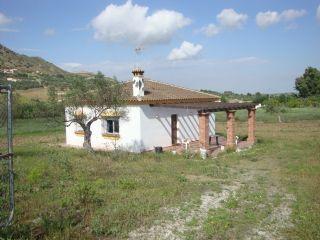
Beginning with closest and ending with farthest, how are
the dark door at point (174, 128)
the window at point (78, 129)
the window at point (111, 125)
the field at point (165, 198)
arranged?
the field at point (165, 198), the window at point (111, 125), the dark door at point (174, 128), the window at point (78, 129)

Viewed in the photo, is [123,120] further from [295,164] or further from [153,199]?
[153,199]

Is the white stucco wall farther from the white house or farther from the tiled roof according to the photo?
the tiled roof

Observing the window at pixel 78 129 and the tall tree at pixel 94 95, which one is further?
the window at pixel 78 129

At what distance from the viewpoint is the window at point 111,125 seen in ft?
74.4

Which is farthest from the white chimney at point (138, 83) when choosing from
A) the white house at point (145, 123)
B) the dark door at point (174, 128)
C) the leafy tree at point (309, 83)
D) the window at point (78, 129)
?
the leafy tree at point (309, 83)

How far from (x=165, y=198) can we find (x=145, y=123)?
10.7 m

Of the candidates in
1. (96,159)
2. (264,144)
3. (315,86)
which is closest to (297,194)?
(96,159)

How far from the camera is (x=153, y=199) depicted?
36.1 ft

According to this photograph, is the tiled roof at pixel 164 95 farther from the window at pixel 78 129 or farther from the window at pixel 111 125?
the window at pixel 78 129

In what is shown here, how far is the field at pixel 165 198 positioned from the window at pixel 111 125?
12.2 feet

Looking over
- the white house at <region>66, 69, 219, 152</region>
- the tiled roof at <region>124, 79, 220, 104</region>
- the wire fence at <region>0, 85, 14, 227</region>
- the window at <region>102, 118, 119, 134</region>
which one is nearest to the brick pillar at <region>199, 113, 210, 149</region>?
the white house at <region>66, 69, 219, 152</region>

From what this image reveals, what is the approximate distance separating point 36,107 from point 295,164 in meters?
13.2

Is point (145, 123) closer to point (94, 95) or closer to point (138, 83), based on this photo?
point (138, 83)

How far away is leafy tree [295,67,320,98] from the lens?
76.5 metres
